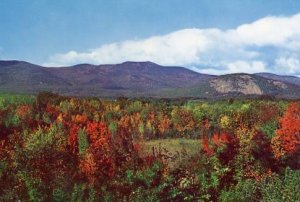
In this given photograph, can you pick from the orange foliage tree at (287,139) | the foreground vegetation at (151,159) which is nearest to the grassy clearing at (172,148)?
the foreground vegetation at (151,159)

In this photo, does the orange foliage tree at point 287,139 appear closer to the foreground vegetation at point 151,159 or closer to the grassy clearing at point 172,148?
the foreground vegetation at point 151,159

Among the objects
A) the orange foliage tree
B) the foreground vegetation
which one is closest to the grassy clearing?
the foreground vegetation

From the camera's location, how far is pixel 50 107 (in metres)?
137

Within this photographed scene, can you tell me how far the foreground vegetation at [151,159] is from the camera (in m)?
44.8

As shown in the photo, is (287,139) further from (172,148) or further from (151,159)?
(172,148)

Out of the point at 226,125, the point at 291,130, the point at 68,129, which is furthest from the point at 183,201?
the point at 226,125

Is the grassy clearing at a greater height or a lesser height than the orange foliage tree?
lesser

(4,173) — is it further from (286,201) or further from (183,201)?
(286,201)

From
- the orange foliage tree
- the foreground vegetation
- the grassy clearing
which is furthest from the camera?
the grassy clearing

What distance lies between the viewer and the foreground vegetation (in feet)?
147

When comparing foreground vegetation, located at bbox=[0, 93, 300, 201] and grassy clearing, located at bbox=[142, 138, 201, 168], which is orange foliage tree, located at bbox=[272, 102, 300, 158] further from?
grassy clearing, located at bbox=[142, 138, 201, 168]

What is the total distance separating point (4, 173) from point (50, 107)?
Answer: 83.6m

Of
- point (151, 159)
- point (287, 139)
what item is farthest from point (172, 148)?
point (151, 159)

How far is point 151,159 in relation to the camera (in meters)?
71.8
